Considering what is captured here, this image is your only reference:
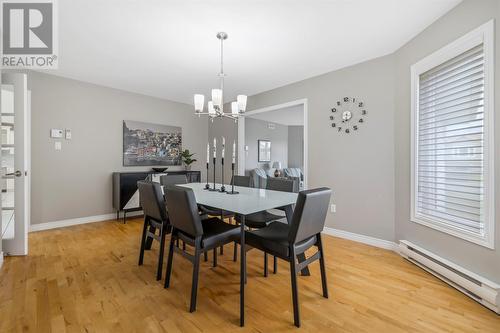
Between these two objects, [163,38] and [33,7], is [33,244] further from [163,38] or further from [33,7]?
[163,38]

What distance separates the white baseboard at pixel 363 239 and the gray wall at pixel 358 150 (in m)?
0.06

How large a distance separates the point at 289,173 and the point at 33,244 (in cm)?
582

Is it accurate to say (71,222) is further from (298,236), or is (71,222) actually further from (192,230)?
(298,236)

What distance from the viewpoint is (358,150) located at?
3.12 metres

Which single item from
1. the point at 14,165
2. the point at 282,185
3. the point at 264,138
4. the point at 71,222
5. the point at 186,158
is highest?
the point at 264,138

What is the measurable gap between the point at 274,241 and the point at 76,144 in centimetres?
380

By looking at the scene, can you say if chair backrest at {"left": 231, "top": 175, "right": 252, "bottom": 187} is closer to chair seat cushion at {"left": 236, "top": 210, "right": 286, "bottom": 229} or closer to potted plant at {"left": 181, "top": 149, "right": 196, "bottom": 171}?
chair seat cushion at {"left": 236, "top": 210, "right": 286, "bottom": 229}

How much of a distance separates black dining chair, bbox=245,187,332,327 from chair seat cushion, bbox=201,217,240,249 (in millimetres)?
125

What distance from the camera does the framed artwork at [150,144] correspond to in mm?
4335

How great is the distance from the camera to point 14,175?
2.51 m

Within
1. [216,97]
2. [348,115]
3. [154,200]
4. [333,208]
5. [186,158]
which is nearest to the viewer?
[154,200]

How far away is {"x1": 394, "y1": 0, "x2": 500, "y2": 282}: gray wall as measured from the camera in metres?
1.70

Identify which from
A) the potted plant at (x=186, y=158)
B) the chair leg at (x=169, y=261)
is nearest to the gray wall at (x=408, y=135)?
the chair leg at (x=169, y=261)

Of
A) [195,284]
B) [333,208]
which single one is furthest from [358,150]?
[195,284]
